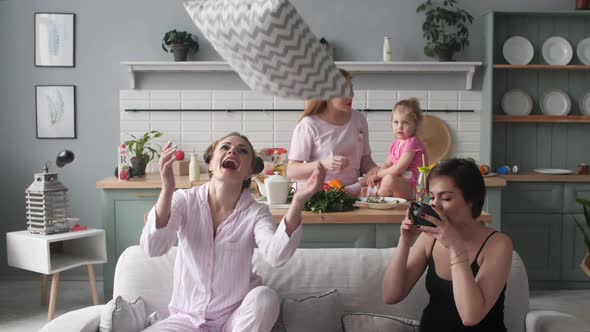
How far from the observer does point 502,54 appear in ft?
17.2

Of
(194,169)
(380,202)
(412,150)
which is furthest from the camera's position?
(194,169)

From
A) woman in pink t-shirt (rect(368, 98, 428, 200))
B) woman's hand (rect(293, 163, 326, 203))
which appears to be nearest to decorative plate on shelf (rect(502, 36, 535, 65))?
woman in pink t-shirt (rect(368, 98, 428, 200))

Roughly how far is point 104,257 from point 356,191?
5.95 feet

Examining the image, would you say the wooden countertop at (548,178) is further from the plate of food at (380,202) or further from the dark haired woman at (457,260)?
the dark haired woman at (457,260)

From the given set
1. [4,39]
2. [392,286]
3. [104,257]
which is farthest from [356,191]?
[4,39]

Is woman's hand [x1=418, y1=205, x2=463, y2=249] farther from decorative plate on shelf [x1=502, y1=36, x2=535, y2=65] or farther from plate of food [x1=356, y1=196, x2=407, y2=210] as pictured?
decorative plate on shelf [x1=502, y1=36, x2=535, y2=65]

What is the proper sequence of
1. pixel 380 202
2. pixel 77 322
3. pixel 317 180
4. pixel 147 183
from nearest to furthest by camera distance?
pixel 317 180, pixel 77 322, pixel 380 202, pixel 147 183

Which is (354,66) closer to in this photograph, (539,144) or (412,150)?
(412,150)

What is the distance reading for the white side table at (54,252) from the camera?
4062 millimetres

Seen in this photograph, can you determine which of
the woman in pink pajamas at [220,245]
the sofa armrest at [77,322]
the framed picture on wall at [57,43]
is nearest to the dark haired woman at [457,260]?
the woman in pink pajamas at [220,245]

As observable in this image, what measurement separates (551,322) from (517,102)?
3.36m

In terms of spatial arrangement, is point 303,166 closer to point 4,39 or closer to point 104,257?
point 104,257

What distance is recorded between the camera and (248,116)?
17.3 feet

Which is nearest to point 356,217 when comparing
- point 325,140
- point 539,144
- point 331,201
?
point 331,201
